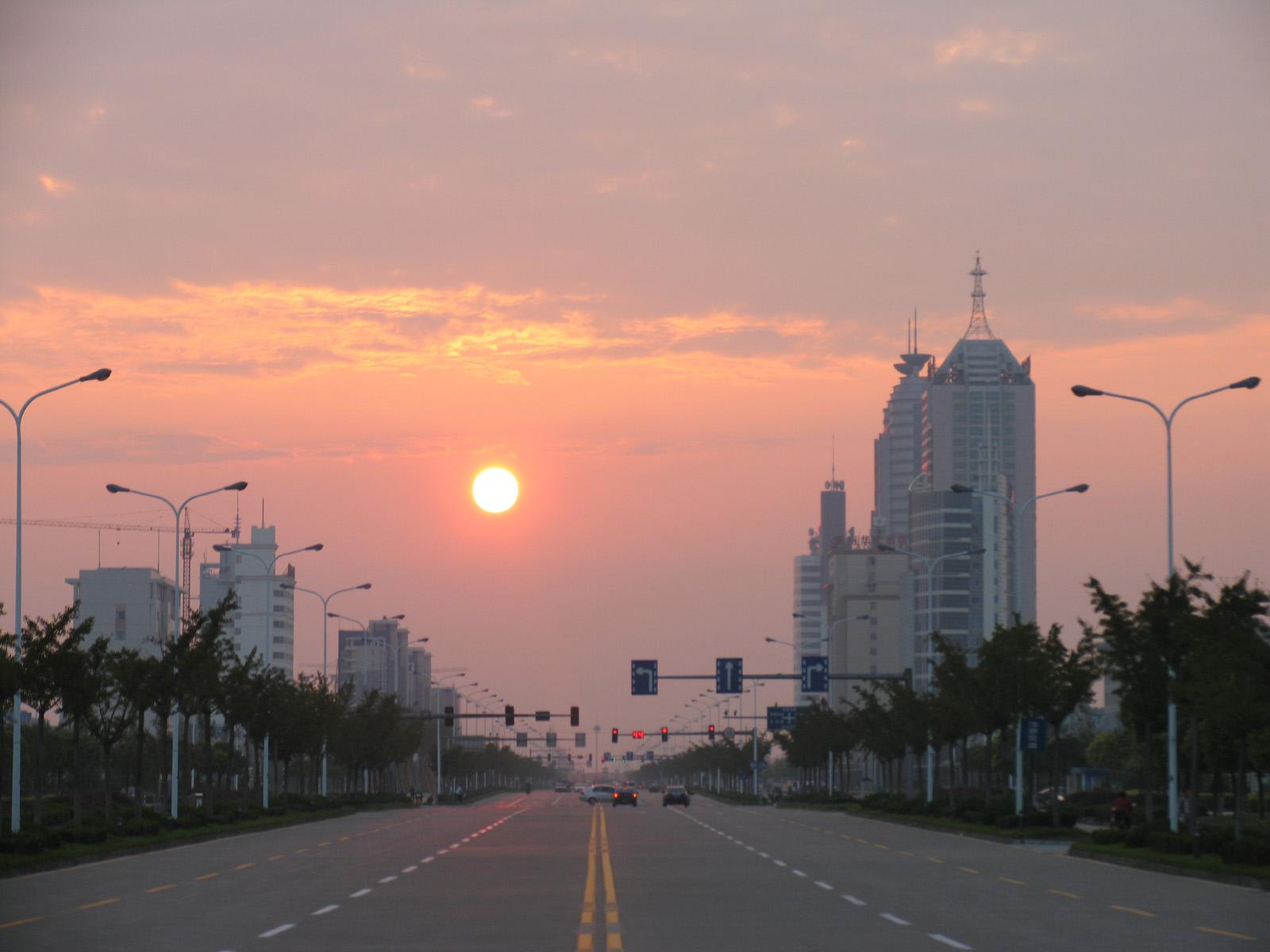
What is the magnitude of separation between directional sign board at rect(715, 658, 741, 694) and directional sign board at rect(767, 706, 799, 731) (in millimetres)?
35190

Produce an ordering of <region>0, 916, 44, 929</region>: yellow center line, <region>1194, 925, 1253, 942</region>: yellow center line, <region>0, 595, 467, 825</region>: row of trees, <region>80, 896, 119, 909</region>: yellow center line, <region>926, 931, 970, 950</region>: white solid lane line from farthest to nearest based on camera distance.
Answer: <region>0, 595, 467, 825</region>: row of trees → <region>80, 896, 119, 909</region>: yellow center line → <region>0, 916, 44, 929</region>: yellow center line → <region>1194, 925, 1253, 942</region>: yellow center line → <region>926, 931, 970, 950</region>: white solid lane line

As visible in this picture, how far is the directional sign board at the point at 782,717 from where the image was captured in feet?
436

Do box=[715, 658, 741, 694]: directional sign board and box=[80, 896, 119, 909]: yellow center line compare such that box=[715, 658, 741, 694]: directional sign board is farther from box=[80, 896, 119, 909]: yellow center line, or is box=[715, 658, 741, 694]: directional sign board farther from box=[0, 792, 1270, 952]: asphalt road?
box=[80, 896, 119, 909]: yellow center line

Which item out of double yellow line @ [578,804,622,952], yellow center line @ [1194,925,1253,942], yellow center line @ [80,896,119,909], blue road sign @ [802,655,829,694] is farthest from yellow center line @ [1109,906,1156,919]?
blue road sign @ [802,655,829,694]

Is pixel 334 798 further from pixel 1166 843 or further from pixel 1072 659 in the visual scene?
pixel 1166 843

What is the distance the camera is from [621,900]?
28.0 meters

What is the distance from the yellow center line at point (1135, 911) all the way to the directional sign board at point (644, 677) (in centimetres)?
7407

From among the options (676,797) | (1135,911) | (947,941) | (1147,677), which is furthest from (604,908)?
(676,797)

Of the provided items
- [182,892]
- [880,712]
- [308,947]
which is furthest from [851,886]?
[880,712]

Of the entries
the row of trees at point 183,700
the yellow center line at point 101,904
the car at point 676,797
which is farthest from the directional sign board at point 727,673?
the yellow center line at point 101,904

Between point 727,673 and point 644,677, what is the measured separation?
21.6ft

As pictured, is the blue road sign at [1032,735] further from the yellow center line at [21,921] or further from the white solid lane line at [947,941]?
the yellow center line at [21,921]

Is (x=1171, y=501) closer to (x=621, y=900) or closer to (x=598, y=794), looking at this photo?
(x=621, y=900)

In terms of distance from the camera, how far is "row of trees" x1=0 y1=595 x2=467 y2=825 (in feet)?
166
